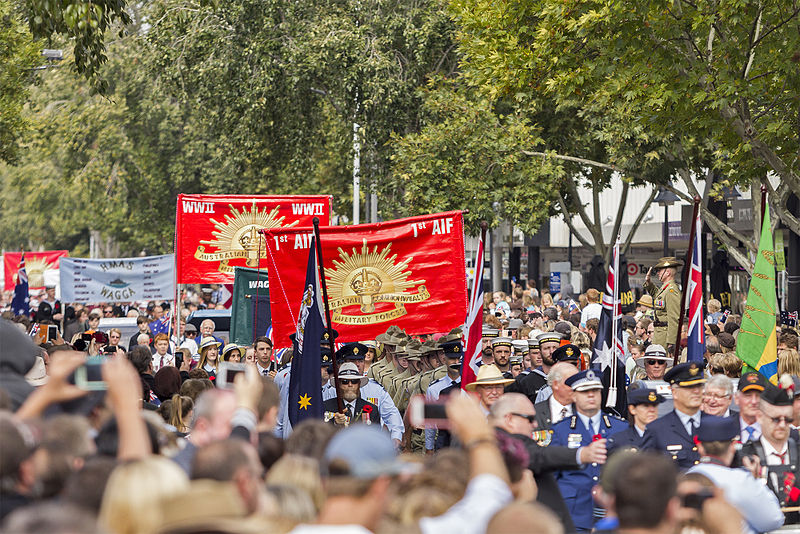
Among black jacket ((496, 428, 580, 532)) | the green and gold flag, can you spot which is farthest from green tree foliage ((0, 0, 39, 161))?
black jacket ((496, 428, 580, 532))

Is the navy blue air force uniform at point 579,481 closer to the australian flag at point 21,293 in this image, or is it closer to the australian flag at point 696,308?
the australian flag at point 696,308

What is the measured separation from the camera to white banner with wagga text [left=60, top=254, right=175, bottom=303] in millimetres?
21125

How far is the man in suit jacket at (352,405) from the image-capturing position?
10438 millimetres

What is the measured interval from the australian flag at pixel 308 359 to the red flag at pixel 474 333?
126cm

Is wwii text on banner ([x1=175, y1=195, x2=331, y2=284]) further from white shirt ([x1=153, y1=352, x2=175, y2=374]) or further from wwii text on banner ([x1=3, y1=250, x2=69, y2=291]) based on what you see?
wwii text on banner ([x1=3, y1=250, x2=69, y2=291])

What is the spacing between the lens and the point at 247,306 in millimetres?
16062

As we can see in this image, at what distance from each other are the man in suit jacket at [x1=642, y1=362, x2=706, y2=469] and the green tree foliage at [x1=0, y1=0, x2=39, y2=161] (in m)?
17.2

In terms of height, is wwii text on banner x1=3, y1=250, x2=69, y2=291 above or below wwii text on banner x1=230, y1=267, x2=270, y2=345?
above

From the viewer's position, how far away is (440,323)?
38.2 feet

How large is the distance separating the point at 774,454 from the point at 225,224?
421 inches

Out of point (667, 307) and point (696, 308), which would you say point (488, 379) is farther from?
point (667, 307)

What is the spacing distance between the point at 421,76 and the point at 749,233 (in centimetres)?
957

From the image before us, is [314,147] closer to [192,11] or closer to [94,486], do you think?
[192,11]

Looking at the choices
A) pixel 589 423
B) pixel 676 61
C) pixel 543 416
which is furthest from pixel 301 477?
pixel 676 61
